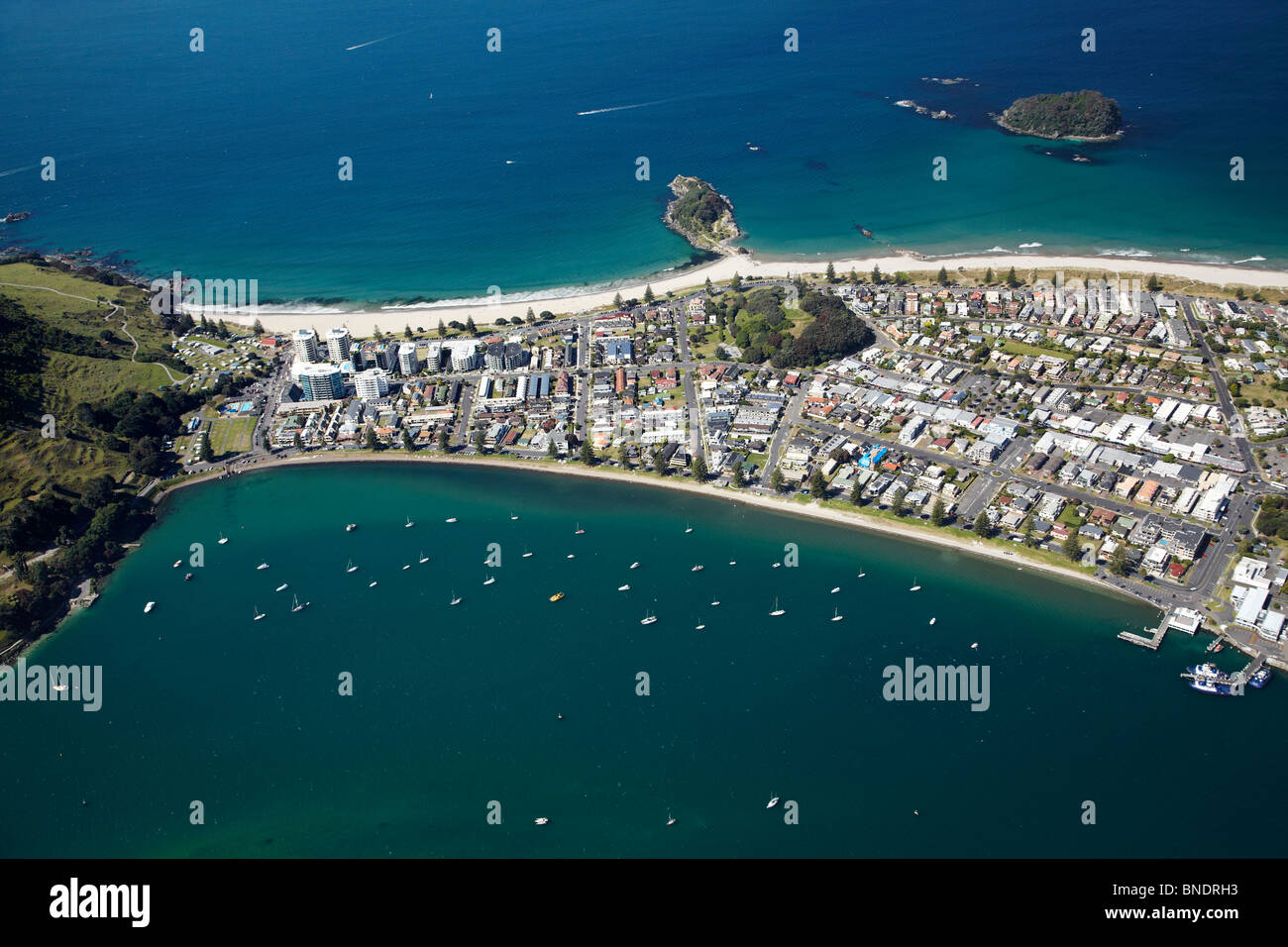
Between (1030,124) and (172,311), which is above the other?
(1030,124)

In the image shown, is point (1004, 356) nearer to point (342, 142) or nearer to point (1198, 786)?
point (1198, 786)

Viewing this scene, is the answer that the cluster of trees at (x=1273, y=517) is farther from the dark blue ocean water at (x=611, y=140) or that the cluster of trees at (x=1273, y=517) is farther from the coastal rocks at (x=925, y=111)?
the coastal rocks at (x=925, y=111)

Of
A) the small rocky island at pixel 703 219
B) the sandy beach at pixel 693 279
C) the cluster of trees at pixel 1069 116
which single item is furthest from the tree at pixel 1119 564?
the cluster of trees at pixel 1069 116

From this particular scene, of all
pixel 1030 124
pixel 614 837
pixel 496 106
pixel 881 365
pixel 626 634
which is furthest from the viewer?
pixel 496 106

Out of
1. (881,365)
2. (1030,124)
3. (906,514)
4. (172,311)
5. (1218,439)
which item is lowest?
(906,514)

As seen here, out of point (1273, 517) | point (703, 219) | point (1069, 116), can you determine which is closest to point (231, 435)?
point (703, 219)

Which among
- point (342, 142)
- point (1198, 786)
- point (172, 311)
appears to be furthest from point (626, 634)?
point (342, 142)

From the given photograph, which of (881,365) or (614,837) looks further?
(881,365)
